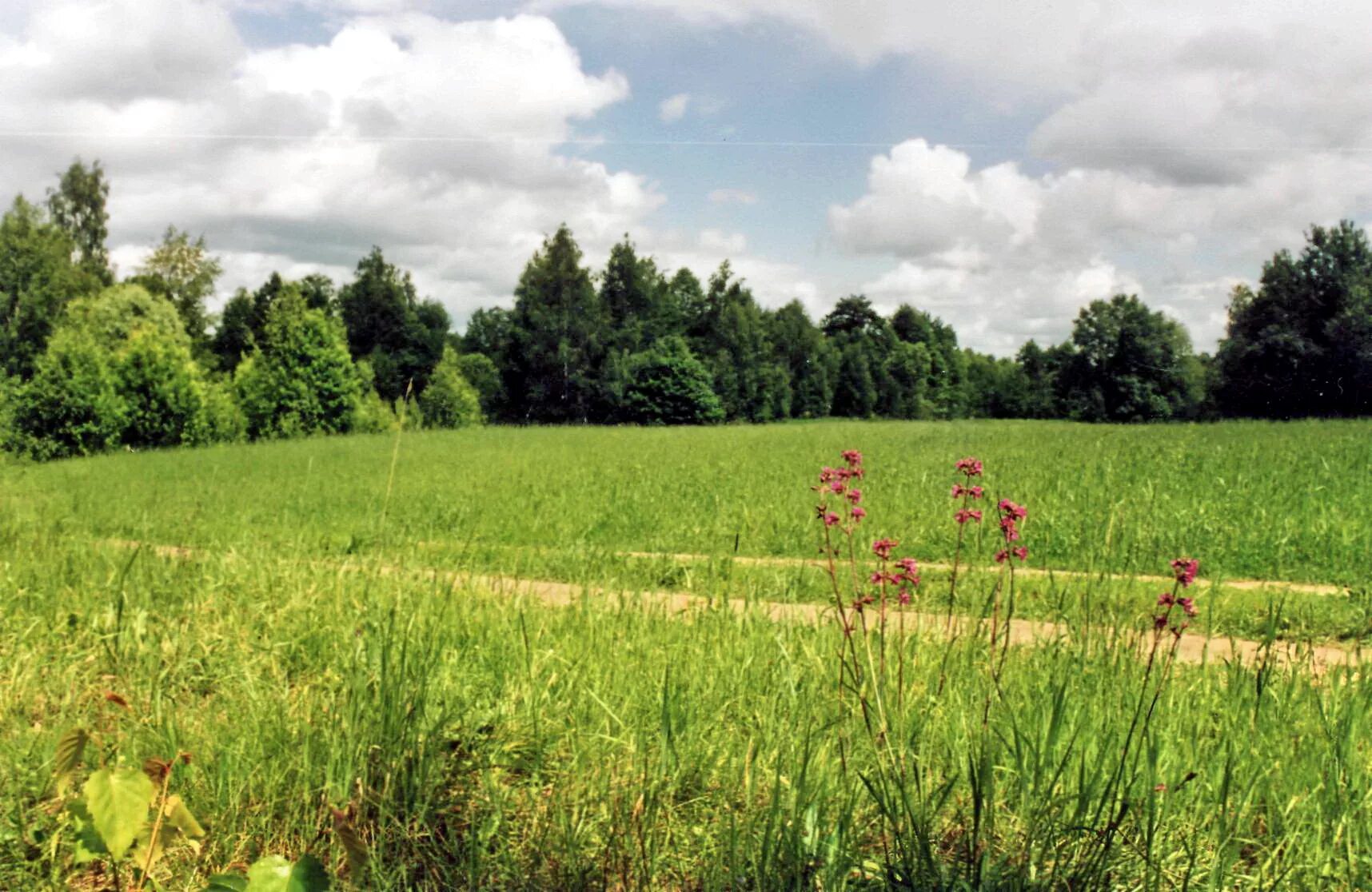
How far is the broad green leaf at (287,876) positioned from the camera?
166cm

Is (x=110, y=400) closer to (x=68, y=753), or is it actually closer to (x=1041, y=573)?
(x=1041, y=573)

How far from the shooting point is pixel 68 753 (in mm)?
1908

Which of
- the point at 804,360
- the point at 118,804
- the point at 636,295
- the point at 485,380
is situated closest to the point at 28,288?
the point at 485,380

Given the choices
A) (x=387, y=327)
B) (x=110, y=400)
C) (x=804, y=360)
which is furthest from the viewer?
(x=804, y=360)

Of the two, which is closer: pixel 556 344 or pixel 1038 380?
pixel 556 344

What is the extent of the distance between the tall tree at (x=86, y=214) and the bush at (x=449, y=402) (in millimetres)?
22190

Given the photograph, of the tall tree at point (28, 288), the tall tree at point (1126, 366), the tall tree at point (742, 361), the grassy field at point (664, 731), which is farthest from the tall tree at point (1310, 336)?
the tall tree at point (28, 288)

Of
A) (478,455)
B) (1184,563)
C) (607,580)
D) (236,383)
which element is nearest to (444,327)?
(236,383)

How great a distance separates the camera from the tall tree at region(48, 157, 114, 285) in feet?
160

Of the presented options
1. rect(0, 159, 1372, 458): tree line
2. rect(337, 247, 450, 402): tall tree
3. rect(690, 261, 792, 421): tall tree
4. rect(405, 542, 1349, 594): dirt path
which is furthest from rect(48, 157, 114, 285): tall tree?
rect(405, 542, 1349, 594): dirt path

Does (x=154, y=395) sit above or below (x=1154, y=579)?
above

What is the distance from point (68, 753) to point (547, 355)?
154 ft

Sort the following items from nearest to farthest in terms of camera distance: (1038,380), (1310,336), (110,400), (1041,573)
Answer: (1041,573) → (110,400) → (1310,336) → (1038,380)

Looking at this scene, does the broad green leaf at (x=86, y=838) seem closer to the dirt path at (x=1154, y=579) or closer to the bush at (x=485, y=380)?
the dirt path at (x=1154, y=579)
